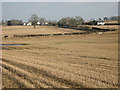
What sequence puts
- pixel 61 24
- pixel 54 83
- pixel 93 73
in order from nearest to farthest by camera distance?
1. pixel 54 83
2. pixel 93 73
3. pixel 61 24

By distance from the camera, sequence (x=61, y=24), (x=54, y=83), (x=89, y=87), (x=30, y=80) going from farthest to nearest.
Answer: (x=61, y=24) < (x=30, y=80) < (x=54, y=83) < (x=89, y=87)

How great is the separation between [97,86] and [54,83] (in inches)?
89.3

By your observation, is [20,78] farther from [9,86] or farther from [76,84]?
[76,84]

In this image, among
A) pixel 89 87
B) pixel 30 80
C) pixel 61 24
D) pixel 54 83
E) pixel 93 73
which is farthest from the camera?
pixel 61 24

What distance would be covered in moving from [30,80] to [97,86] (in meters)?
3.79

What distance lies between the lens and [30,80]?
1058 cm

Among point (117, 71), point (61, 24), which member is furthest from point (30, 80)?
point (61, 24)

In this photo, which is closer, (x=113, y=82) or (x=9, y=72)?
(x=113, y=82)

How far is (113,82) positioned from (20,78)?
17.6ft

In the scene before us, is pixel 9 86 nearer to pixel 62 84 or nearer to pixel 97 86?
pixel 62 84

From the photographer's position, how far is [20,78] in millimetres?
11016

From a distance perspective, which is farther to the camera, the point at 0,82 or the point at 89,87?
the point at 0,82

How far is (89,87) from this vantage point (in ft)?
30.3

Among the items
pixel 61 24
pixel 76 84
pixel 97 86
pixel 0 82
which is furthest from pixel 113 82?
pixel 61 24
